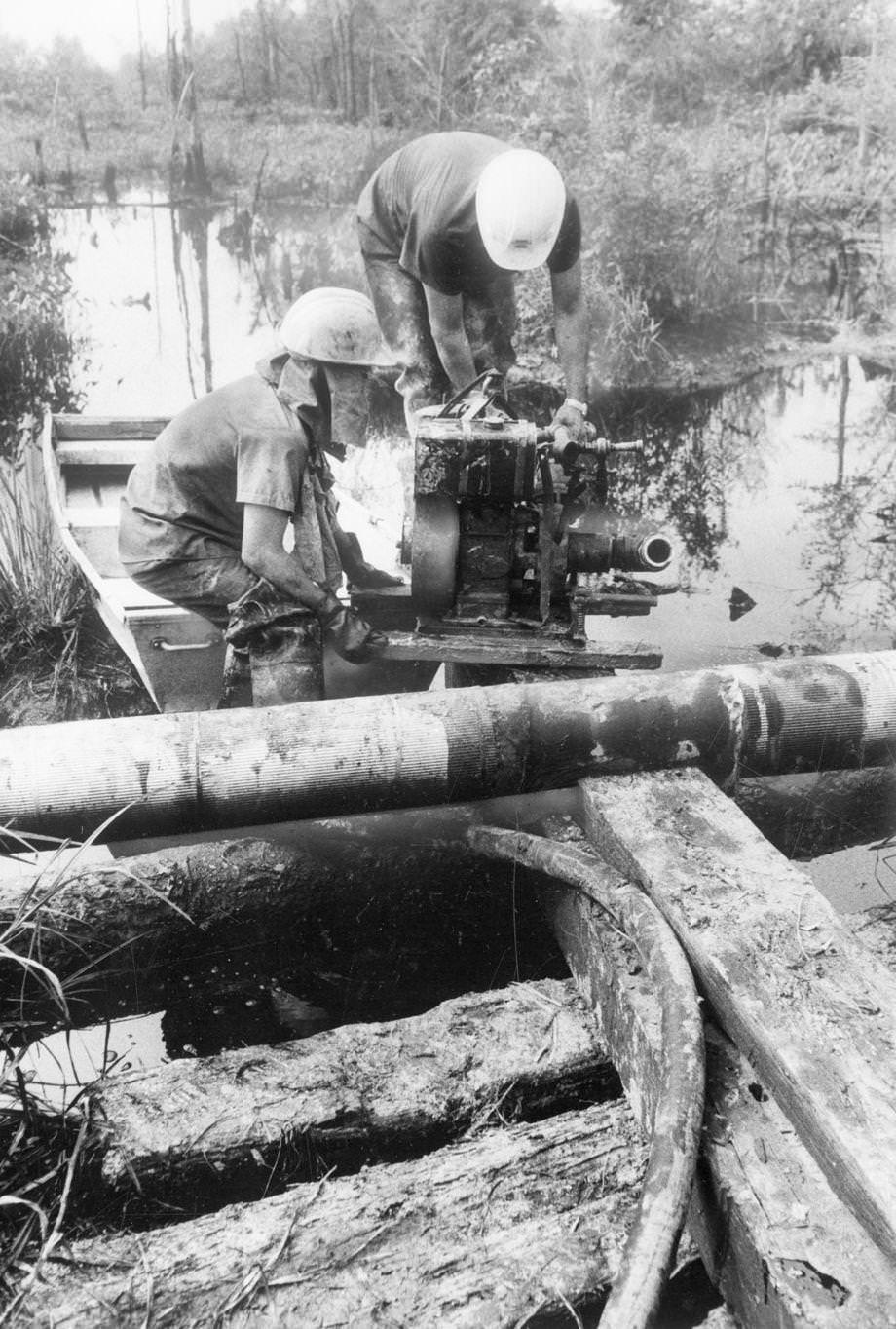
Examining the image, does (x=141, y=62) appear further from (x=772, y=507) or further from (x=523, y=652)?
(x=523, y=652)

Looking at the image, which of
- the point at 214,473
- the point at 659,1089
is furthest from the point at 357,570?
the point at 659,1089

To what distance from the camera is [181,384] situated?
966cm

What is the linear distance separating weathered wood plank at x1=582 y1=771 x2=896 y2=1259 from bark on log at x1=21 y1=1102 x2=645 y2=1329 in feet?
1.11

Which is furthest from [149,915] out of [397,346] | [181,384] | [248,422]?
[181,384]

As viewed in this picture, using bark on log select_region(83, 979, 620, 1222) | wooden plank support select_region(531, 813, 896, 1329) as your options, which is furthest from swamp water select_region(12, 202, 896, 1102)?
wooden plank support select_region(531, 813, 896, 1329)

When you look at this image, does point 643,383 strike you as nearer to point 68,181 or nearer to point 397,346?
point 397,346

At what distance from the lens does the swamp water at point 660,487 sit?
2691 mm

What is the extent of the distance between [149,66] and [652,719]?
17.0m

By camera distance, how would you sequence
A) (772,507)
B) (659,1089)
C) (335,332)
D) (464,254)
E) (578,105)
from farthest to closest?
1. (578,105)
2. (772,507)
3. (464,254)
4. (335,332)
5. (659,1089)

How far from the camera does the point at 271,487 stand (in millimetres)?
3293

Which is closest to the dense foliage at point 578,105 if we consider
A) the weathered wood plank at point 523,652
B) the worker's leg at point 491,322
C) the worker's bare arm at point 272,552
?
the worker's leg at point 491,322

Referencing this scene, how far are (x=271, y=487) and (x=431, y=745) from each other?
3.70 ft

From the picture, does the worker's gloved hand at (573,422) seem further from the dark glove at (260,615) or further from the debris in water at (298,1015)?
the debris in water at (298,1015)

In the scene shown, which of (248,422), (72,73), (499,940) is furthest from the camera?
(72,73)
